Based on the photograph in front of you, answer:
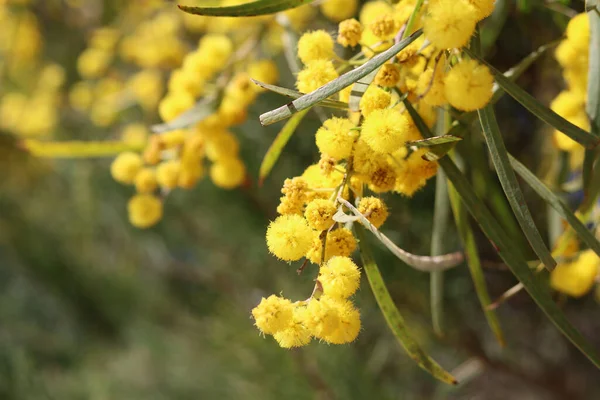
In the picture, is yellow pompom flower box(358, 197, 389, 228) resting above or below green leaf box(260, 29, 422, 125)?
below

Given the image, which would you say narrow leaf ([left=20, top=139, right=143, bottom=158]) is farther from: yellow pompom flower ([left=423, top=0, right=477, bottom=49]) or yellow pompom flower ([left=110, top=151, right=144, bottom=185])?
yellow pompom flower ([left=423, top=0, right=477, bottom=49])

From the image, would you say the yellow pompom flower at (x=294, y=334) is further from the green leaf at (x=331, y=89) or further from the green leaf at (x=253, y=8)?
the green leaf at (x=253, y=8)

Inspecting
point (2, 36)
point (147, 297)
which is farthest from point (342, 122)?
point (2, 36)

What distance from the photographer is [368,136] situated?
365mm

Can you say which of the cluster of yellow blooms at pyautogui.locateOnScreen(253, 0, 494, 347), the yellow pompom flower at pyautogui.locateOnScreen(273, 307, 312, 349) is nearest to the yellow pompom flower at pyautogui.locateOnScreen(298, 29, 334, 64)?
the cluster of yellow blooms at pyautogui.locateOnScreen(253, 0, 494, 347)

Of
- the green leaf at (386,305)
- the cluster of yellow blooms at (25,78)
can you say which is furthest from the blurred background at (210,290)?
the green leaf at (386,305)

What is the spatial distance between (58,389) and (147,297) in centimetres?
29

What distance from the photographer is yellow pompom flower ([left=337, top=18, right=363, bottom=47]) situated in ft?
1.44

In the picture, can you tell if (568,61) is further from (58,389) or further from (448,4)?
(58,389)

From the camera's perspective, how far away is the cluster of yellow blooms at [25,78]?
1.44 metres

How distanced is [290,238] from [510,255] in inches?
6.5

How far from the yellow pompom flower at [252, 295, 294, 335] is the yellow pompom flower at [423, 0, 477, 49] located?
0.19 metres

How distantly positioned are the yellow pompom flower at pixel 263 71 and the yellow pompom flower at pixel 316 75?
1.17 feet

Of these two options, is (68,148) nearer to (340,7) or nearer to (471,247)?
(340,7)
